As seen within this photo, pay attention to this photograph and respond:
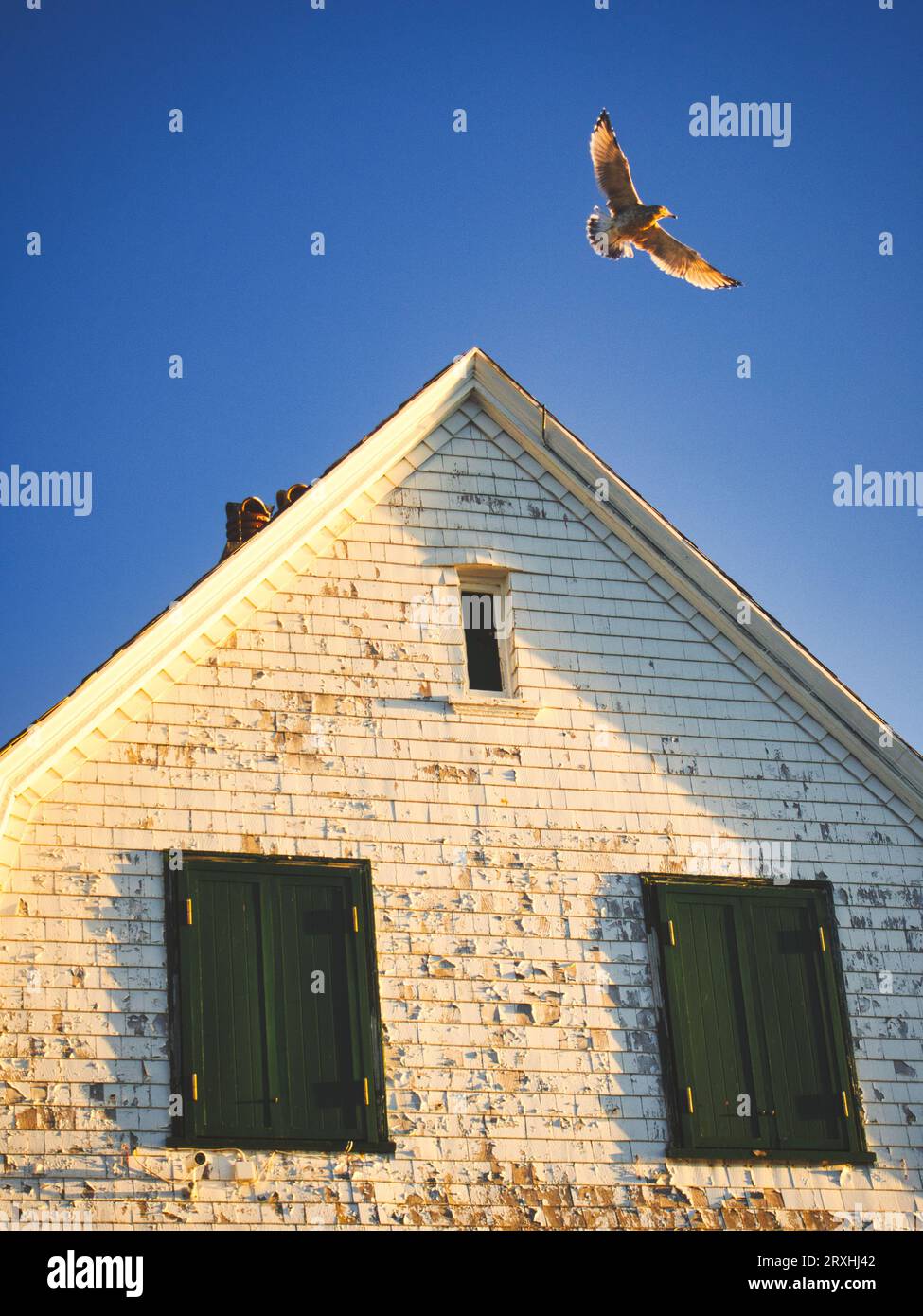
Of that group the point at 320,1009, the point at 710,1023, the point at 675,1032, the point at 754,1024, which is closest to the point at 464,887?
the point at 320,1009

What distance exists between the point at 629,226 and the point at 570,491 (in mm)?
2494

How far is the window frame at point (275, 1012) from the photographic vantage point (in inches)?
540

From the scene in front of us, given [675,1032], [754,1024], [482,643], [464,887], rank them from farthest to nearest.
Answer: [482,643] → [754,1024] → [464,887] → [675,1032]

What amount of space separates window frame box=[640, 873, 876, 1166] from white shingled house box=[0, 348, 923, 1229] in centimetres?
3

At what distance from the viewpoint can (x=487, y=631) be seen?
53.9 feet

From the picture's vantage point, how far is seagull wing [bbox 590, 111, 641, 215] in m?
17.8

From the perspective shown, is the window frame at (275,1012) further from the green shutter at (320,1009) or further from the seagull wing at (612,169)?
the seagull wing at (612,169)

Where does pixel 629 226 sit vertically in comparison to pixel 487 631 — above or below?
above

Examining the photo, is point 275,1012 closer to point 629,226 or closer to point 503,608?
point 503,608

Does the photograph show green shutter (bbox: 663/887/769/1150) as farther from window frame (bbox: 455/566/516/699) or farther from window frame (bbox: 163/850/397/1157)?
window frame (bbox: 163/850/397/1157)

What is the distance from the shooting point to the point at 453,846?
49.9ft

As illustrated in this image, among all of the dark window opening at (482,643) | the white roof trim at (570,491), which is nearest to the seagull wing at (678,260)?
the white roof trim at (570,491)

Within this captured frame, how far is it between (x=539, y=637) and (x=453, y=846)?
201 centimetres

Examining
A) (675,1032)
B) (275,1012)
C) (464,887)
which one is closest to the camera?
(275,1012)
